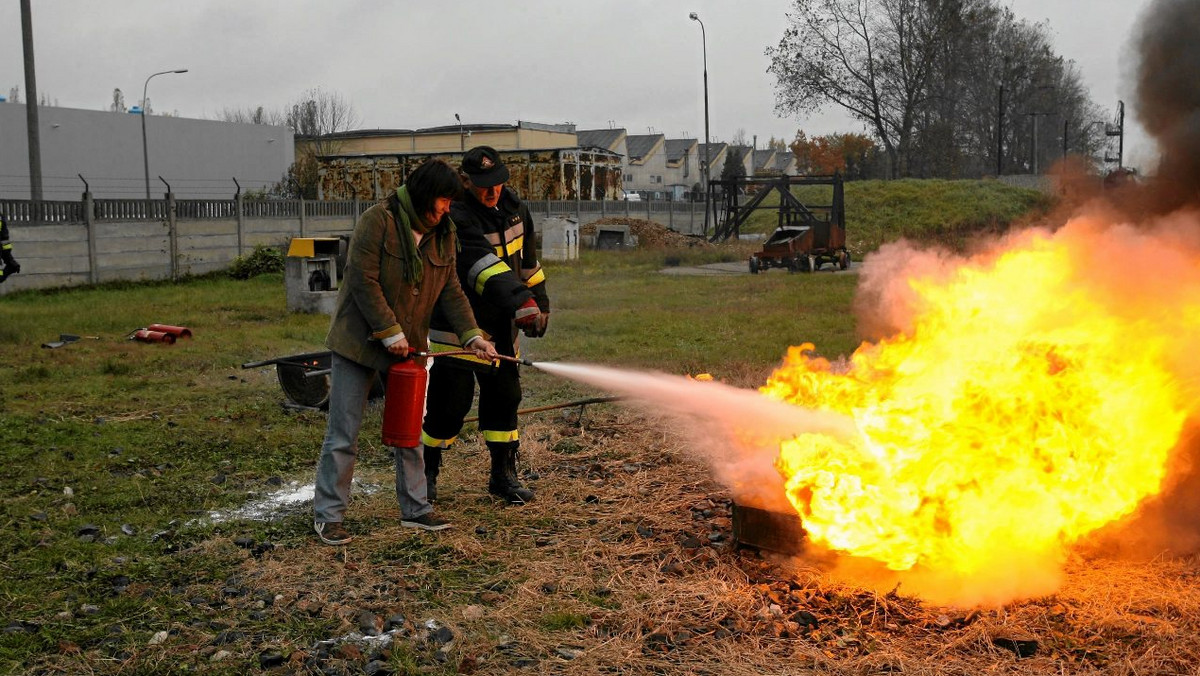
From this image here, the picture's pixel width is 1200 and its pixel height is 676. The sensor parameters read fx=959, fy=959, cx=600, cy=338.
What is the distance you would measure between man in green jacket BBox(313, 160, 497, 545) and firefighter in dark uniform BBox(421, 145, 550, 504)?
17.2 inches

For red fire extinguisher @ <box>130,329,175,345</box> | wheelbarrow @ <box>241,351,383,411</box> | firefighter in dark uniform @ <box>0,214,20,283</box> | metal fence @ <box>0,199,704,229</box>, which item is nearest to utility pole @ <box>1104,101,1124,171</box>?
wheelbarrow @ <box>241,351,383,411</box>

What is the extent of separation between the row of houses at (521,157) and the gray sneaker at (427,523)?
34.6 m

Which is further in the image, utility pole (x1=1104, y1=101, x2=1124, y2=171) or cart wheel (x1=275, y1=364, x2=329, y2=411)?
cart wheel (x1=275, y1=364, x2=329, y2=411)

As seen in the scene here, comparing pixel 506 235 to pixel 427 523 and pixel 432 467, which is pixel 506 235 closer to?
pixel 432 467

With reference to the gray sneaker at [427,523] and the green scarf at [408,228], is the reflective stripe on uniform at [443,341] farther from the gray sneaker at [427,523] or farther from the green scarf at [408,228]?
the gray sneaker at [427,523]

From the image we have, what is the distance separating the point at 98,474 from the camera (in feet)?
21.6

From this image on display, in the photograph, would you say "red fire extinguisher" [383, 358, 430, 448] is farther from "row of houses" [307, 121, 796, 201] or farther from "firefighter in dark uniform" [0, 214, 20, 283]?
"row of houses" [307, 121, 796, 201]

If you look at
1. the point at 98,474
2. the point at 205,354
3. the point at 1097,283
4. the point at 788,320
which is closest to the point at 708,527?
the point at 1097,283

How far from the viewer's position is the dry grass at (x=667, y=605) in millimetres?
3811

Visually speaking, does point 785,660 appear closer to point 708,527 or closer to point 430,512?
point 708,527

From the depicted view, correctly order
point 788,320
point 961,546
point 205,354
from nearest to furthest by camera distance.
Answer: point 961,546 < point 205,354 < point 788,320

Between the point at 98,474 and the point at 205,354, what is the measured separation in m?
5.57

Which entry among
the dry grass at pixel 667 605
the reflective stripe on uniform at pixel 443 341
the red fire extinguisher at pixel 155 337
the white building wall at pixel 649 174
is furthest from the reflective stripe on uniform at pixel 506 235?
the white building wall at pixel 649 174

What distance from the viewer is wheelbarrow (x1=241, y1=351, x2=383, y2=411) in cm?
842
